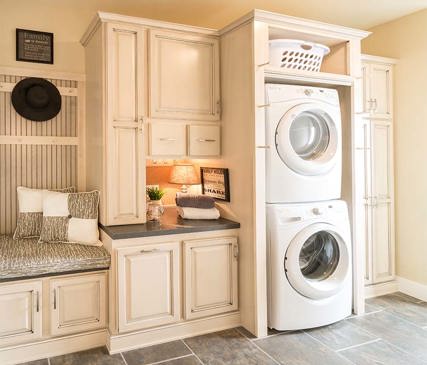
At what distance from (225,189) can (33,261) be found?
1408 millimetres

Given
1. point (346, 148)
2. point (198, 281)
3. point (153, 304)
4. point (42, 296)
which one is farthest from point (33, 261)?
point (346, 148)

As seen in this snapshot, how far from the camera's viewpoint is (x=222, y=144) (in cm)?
315

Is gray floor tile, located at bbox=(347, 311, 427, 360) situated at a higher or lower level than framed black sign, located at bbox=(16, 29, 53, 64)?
lower

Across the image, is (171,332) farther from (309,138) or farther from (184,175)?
(309,138)

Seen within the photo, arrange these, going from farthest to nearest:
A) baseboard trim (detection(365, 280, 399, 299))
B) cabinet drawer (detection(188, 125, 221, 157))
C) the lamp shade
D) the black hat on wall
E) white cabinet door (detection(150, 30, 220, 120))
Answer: baseboard trim (detection(365, 280, 399, 299))
the lamp shade
the black hat on wall
cabinet drawer (detection(188, 125, 221, 157))
white cabinet door (detection(150, 30, 220, 120))

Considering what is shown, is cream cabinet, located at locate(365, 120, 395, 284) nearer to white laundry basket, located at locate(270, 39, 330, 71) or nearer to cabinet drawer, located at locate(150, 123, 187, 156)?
white laundry basket, located at locate(270, 39, 330, 71)

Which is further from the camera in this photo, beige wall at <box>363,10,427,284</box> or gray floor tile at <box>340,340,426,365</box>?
beige wall at <box>363,10,427,284</box>

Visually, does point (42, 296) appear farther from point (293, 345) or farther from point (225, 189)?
point (293, 345)

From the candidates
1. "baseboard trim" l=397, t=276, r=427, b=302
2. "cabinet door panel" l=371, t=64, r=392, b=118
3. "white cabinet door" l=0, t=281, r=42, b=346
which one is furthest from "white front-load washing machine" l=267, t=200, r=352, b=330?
"white cabinet door" l=0, t=281, r=42, b=346

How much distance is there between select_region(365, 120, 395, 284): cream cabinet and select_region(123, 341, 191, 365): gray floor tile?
185 cm

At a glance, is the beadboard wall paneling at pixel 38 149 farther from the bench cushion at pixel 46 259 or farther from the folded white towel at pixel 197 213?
the folded white towel at pixel 197 213

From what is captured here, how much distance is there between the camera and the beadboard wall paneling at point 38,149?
3.18 m

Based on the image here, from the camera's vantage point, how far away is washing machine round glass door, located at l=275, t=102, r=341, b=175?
2.83 metres

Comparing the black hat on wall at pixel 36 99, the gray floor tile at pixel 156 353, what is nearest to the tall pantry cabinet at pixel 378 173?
the gray floor tile at pixel 156 353
